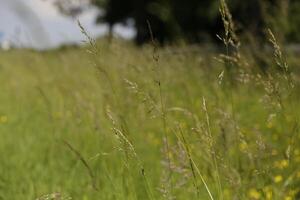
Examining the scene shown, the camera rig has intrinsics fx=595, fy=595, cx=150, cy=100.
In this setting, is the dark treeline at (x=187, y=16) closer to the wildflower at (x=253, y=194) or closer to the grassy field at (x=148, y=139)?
the grassy field at (x=148, y=139)

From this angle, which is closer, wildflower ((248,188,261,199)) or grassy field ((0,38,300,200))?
grassy field ((0,38,300,200))

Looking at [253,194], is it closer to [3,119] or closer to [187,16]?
[3,119]

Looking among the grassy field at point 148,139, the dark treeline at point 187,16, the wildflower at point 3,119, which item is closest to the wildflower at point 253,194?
the grassy field at point 148,139

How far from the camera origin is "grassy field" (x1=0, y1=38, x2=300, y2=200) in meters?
1.88

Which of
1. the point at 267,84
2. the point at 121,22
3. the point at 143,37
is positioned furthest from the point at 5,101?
the point at 121,22

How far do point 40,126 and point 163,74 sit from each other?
1.19 meters

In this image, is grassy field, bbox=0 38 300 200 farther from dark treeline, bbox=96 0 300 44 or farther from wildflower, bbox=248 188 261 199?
dark treeline, bbox=96 0 300 44

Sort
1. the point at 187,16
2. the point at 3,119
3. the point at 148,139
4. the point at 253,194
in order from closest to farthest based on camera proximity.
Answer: the point at 253,194, the point at 148,139, the point at 3,119, the point at 187,16

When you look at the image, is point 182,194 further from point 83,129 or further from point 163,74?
point 163,74

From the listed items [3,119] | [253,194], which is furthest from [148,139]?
[253,194]

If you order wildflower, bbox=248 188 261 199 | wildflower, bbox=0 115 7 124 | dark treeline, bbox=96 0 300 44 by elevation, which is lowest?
dark treeline, bbox=96 0 300 44

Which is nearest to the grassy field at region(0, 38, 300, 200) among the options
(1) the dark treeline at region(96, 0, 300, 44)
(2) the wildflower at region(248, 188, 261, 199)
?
(2) the wildflower at region(248, 188, 261, 199)

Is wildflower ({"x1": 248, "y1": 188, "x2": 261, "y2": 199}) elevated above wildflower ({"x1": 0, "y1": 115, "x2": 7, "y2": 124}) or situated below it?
above

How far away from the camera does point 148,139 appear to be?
4.09m
